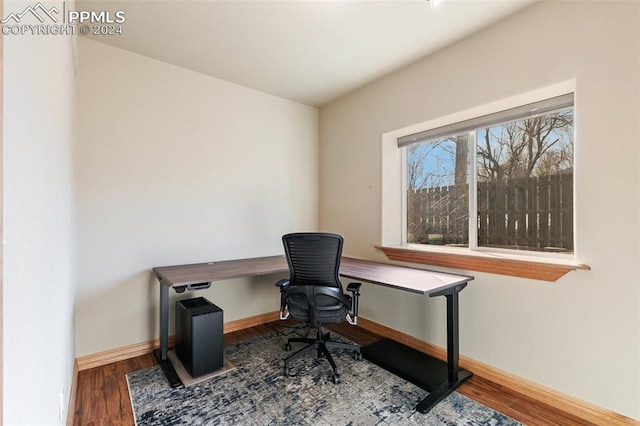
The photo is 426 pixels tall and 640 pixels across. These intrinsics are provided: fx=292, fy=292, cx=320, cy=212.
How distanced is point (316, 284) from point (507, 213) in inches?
65.6

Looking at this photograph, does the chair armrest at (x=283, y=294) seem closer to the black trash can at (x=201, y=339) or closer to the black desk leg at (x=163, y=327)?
the black trash can at (x=201, y=339)

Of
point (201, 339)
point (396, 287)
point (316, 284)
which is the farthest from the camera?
point (316, 284)

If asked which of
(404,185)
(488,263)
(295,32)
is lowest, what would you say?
(488,263)

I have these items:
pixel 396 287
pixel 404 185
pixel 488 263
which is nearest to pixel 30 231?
pixel 396 287

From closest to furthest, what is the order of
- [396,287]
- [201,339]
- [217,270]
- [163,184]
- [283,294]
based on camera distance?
1. [396,287]
2. [201,339]
3. [283,294]
4. [217,270]
5. [163,184]

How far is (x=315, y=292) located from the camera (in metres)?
2.29

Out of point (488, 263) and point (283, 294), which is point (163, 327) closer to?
point (283, 294)

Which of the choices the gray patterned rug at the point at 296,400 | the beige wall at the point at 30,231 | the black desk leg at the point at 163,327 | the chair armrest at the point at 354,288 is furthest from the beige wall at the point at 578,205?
the beige wall at the point at 30,231

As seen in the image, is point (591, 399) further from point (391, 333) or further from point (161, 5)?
point (161, 5)

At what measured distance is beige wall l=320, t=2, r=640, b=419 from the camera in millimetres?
1678

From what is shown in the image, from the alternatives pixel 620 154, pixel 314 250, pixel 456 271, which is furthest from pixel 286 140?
pixel 620 154

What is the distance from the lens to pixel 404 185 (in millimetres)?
3223

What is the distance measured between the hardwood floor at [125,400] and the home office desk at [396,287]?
14 centimetres

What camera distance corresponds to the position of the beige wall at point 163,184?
95.7 inches
